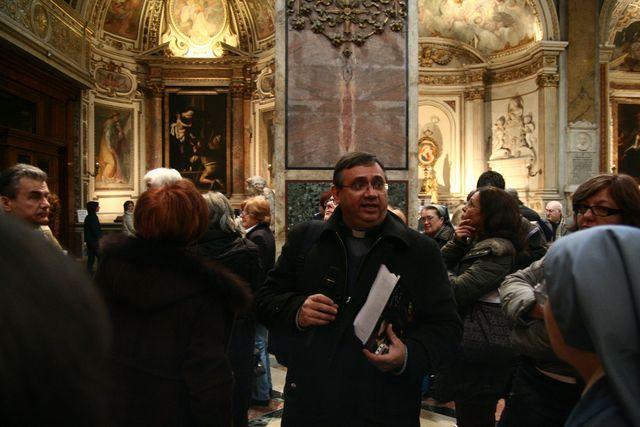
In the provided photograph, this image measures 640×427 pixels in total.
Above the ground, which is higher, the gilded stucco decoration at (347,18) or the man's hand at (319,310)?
the gilded stucco decoration at (347,18)

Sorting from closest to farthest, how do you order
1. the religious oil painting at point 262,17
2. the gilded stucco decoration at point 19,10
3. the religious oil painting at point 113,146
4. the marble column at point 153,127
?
1. the gilded stucco decoration at point 19,10
2. the religious oil painting at point 113,146
3. the religious oil painting at point 262,17
4. the marble column at point 153,127

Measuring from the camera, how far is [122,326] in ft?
6.58

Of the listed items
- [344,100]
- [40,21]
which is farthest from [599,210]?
[40,21]

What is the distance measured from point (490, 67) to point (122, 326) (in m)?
14.7

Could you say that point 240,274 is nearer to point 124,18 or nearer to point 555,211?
point 555,211

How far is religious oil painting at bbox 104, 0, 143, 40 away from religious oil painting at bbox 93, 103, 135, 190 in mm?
1997

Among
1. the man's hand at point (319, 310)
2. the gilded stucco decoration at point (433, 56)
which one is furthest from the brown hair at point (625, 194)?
the gilded stucco decoration at point (433, 56)

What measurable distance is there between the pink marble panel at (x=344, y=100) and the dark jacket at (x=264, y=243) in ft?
8.34

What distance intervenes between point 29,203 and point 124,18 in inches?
531

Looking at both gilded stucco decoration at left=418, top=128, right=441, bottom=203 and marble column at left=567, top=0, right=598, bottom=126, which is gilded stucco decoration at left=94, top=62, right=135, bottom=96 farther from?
marble column at left=567, top=0, right=598, bottom=126

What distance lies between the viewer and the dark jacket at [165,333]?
6.53 feet

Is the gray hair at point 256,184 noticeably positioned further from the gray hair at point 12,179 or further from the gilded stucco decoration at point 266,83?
the gilded stucco decoration at point 266,83

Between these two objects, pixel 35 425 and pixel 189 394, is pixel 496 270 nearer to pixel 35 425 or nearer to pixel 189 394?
pixel 189 394

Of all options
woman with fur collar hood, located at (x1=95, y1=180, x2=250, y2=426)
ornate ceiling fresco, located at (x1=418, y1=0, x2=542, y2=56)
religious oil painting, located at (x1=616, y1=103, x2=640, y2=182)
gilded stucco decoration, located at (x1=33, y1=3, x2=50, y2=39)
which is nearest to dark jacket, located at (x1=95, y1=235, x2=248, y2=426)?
woman with fur collar hood, located at (x1=95, y1=180, x2=250, y2=426)
